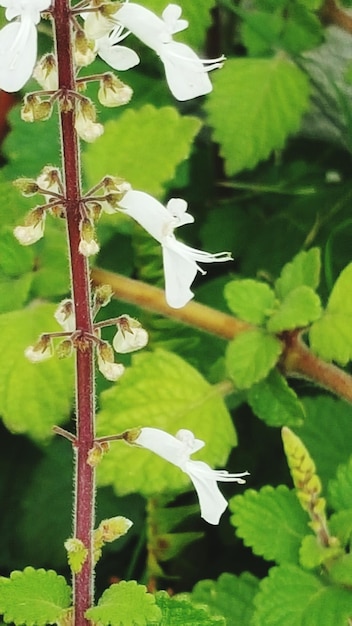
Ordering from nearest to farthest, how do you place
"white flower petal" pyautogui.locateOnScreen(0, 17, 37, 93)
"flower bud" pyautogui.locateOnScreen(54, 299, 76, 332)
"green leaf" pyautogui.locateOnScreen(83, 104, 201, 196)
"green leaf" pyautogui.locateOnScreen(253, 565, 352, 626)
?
1. "white flower petal" pyautogui.locateOnScreen(0, 17, 37, 93)
2. "flower bud" pyautogui.locateOnScreen(54, 299, 76, 332)
3. "green leaf" pyautogui.locateOnScreen(253, 565, 352, 626)
4. "green leaf" pyautogui.locateOnScreen(83, 104, 201, 196)

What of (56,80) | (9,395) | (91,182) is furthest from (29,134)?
(56,80)

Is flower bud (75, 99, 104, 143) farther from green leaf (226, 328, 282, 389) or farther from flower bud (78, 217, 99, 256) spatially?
green leaf (226, 328, 282, 389)

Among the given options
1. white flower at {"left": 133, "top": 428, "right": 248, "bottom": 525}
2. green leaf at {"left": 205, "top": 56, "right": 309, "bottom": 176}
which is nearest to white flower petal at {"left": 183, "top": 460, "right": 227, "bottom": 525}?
white flower at {"left": 133, "top": 428, "right": 248, "bottom": 525}

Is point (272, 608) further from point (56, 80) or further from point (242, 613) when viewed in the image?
point (56, 80)

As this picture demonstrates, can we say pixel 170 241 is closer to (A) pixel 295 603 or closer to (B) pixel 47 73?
(B) pixel 47 73

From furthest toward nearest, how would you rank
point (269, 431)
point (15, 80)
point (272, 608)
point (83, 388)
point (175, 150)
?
point (269, 431) → point (175, 150) → point (272, 608) → point (83, 388) → point (15, 80)

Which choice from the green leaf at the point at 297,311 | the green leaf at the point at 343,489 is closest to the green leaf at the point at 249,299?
the green leaf at the point at 297,311

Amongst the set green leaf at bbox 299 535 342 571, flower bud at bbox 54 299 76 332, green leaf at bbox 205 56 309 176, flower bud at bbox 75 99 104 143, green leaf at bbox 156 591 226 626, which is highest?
green leaf at bbox 205 56 309 176
